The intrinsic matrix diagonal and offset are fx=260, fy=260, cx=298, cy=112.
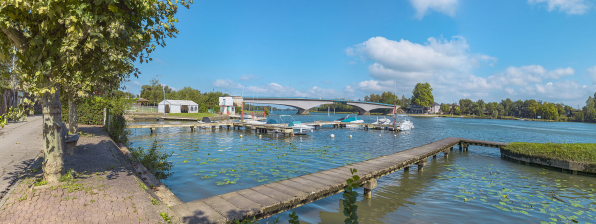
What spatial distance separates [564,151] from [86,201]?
23.7 meters

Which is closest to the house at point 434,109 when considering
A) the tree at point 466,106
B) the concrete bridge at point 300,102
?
the tree at point 466,106

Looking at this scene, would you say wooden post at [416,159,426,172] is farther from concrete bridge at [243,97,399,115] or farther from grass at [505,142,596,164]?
concrete bridge at [243,97,399,115]

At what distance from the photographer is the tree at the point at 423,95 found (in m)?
144

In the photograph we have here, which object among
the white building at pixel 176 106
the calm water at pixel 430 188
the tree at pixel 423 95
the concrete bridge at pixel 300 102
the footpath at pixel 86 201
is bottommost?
the calm water at pixel 430 188

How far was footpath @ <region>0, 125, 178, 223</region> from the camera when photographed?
517cm

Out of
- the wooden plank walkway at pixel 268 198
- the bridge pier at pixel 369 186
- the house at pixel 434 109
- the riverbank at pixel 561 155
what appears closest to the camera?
the wooden plank walkway at pixel 268 198

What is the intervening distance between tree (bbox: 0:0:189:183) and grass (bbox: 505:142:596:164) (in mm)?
21959

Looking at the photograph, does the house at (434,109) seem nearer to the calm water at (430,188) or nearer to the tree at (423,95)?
the tree at (423,95)

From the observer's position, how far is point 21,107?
6207mm

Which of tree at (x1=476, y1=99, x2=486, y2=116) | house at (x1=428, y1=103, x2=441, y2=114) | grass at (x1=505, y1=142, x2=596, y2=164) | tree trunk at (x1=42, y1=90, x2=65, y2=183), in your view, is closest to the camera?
tree trunk at (x1=42, y1=90, x2=65, y2=183)

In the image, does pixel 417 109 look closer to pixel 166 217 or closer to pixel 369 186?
pixel 369 186

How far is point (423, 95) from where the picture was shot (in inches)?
5704

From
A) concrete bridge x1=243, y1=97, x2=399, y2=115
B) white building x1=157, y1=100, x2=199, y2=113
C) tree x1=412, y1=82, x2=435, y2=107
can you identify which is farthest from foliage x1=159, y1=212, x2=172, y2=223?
tree x1=412, y1=82, x2=435, y2=107

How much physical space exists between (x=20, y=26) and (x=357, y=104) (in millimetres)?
110607
